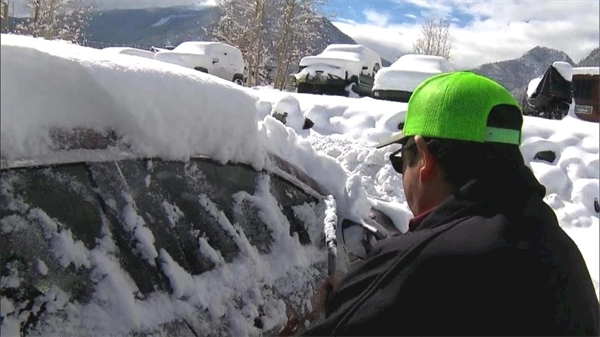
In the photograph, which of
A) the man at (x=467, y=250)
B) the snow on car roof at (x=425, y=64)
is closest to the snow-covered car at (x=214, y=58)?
the snow on car roof at (x=425, y=64)

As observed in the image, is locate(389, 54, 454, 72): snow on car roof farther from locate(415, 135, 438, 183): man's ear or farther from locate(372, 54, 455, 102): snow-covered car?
locate(415, 135, 438, 183): man's ear

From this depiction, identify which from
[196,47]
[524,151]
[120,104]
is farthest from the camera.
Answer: [196,47]

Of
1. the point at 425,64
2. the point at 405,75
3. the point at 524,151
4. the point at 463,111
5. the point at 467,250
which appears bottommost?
Answer: the point at 524,151

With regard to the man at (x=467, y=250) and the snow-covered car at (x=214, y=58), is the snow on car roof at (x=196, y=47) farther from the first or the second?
the man at (x=467, y=250)

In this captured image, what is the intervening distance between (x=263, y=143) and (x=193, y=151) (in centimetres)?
53

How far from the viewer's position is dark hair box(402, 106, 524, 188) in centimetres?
172

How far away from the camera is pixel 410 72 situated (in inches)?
613

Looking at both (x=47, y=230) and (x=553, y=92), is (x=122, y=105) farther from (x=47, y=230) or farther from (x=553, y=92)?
(x=553, y=92)

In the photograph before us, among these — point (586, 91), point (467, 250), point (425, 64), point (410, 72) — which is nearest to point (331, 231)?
point (467, 250)

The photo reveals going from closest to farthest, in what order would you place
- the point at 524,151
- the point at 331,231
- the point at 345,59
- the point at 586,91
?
the point at 331,231
the point at 524,151
the point at 345,59
the point at 586,91

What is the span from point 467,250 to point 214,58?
1843 centimetres

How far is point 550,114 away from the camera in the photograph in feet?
60.1

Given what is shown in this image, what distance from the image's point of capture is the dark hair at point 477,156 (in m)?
1.72

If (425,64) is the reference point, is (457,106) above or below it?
above
